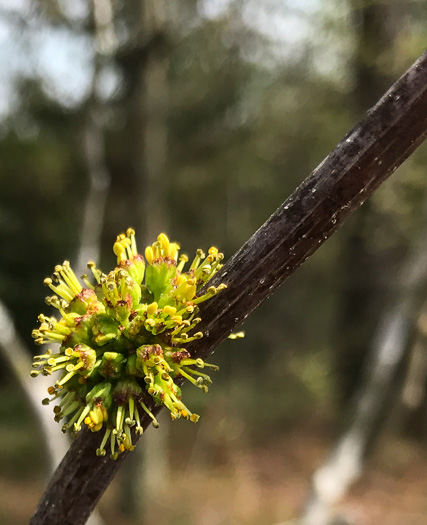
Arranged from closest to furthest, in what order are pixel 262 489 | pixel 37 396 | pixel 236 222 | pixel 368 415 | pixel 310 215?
1. pixel 310 215
2. pixel 368 415
3. pixel 37 396
4. pixel 262 489
5. pixel 236 222

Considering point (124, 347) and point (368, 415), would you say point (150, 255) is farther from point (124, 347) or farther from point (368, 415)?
point (368, 415)

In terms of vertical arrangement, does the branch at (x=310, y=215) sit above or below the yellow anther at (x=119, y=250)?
below

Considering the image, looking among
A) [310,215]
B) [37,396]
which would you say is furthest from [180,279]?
[37,396]

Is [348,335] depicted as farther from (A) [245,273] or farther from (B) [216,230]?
(A) [245,273]

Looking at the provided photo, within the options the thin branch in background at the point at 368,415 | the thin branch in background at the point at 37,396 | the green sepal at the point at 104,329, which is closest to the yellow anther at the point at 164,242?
the green sepal at the point at 104,329

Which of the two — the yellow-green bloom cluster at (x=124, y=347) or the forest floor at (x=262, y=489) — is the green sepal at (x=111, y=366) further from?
the forest floor at (x=262, y=489)

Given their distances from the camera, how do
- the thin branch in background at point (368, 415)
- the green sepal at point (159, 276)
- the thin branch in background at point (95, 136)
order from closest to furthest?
the green sepal at point (159, 276)
the thin branch in background at point (368, 415)
the thin branch in background at point (95, 136)
